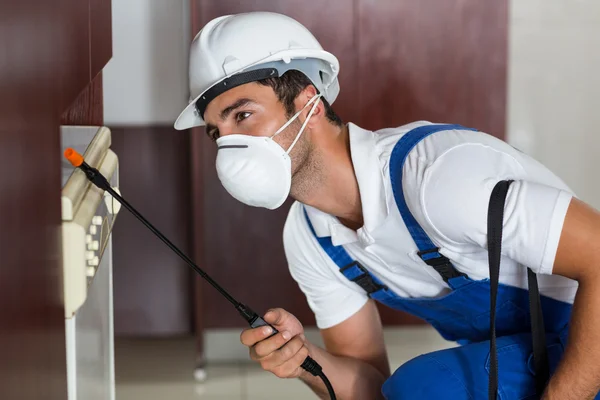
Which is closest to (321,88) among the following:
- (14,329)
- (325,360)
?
(325,360)

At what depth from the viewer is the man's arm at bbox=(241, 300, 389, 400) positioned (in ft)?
4.91

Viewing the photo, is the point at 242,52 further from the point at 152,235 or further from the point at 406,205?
the point at 152,235

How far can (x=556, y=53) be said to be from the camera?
2.89 meters

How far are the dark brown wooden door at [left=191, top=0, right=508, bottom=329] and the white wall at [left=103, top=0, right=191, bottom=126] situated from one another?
27cm

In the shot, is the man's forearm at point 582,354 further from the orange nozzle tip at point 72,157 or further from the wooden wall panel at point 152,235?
the wooden wall panel at point 152,235

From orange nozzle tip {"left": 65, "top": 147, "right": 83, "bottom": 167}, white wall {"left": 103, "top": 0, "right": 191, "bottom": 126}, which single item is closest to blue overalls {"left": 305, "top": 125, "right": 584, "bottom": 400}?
orange nozzle tip {"left": 65, "top": 147, "right": 83, "bottom": 167}

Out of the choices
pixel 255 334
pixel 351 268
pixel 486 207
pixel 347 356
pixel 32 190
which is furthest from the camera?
pixel 347 356

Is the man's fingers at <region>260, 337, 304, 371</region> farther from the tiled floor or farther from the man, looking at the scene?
the tiled floor

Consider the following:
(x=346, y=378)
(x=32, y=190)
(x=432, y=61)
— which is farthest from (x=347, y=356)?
(x=432, y=61)

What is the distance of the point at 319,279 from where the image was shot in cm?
174

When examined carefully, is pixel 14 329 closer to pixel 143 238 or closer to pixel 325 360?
pixel 325 360

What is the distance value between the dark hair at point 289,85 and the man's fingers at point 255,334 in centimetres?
39

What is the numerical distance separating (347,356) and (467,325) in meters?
0.27

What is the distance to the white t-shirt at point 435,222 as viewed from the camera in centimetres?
127
